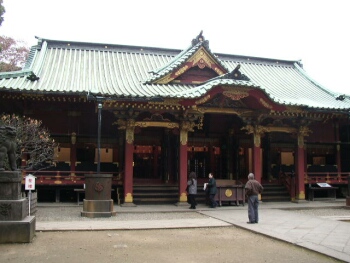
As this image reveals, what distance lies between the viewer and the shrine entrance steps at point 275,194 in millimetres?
19547

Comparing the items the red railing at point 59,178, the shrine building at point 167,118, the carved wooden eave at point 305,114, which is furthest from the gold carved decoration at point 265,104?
the red railing at point 59,178

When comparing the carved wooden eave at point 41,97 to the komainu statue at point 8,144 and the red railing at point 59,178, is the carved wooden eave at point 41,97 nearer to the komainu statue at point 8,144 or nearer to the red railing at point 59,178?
the red railing at point 59,178

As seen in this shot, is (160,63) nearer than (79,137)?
No

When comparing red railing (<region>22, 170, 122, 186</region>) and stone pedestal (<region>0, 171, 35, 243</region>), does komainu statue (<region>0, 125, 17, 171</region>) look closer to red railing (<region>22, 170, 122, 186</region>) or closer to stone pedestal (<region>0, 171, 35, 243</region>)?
stone pedestal (<region>0, 171, 35, 243</region>)

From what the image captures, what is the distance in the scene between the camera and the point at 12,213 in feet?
28.7

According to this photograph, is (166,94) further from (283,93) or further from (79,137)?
(283,93)

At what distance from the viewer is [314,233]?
33.2 feet

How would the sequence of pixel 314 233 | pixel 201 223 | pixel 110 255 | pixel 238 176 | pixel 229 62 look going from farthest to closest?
1. pixel 229 62
2. pixel 238 176
3. pixel 201 223
4. pixel 314 233
5. pixel 110 255

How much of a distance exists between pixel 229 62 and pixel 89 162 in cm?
1216

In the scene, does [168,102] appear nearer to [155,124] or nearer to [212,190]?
[155,124]

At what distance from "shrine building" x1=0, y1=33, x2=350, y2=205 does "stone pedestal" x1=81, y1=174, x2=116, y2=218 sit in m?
0.66

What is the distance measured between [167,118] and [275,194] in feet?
23.3

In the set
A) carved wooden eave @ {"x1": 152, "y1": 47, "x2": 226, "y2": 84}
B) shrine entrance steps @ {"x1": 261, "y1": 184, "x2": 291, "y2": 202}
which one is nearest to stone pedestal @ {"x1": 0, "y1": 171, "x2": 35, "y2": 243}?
carved wooden eave @ {"x1": 152, "y1": 47, "x2": 226, "y2": 84}

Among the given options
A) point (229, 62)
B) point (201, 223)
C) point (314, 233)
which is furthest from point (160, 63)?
point (314, 233)
